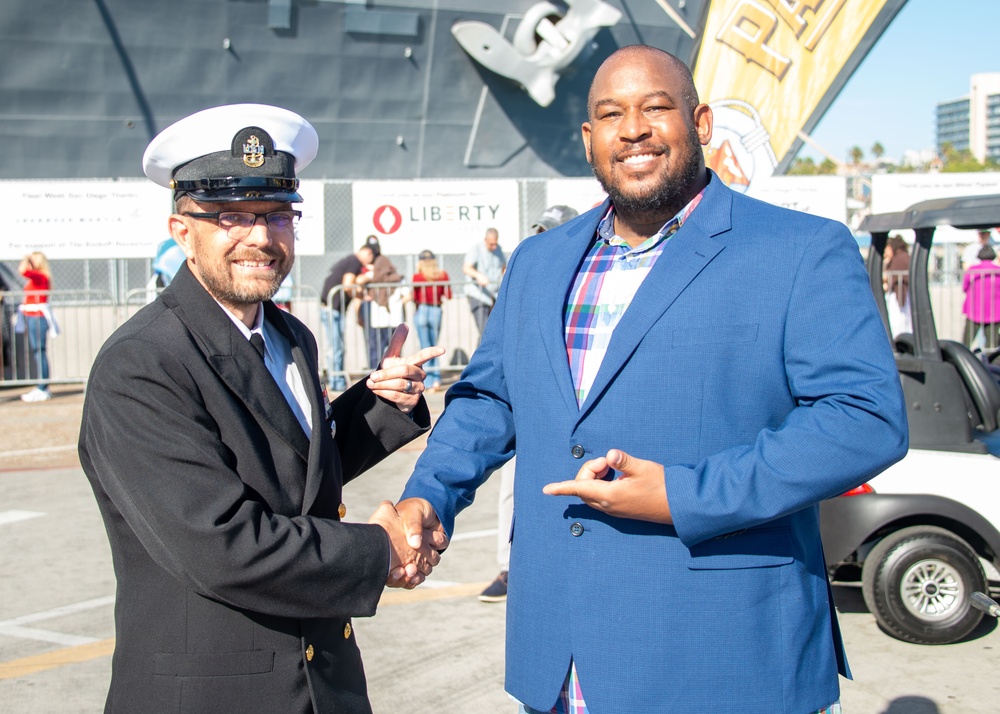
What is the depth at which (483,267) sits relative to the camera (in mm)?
13539

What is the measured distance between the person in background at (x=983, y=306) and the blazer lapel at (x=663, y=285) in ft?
38.8

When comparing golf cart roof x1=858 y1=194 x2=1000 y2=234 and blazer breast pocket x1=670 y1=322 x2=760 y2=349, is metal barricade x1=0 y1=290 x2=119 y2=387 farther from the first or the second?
blazer breast pocket x1=670 y1=322 x2=760 y2=349

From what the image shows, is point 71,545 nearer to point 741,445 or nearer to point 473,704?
point 473,704

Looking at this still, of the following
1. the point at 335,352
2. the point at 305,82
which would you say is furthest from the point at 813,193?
the point at 305,82

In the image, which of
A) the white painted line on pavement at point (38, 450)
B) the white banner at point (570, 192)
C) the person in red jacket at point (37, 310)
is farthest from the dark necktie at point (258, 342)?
the white banner at point (570, 192)

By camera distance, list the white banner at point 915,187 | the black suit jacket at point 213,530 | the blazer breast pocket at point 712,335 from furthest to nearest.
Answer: the white banner at point 915,187 < the blazer breast pocket at point 712,335 < the black suit jacket at point 213,530

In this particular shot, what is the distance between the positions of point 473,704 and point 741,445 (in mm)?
2539

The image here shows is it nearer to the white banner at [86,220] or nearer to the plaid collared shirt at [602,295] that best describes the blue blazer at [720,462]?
the plaid collared shirt at [602,295]

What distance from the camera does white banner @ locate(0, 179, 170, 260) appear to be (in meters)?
13.3

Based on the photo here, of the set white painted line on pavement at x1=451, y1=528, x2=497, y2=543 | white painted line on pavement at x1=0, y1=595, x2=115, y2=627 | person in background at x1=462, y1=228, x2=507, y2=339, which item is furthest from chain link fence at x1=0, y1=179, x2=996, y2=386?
white painted line on pavement at x1=0, y1=595, x2=115, y2=627

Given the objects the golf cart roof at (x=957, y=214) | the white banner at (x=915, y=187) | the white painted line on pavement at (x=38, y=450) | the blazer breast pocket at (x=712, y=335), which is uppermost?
the white banner at (x=915, y=187)

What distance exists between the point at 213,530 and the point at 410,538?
1.62ft

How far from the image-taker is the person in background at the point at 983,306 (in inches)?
496

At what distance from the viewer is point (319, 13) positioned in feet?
58.9
